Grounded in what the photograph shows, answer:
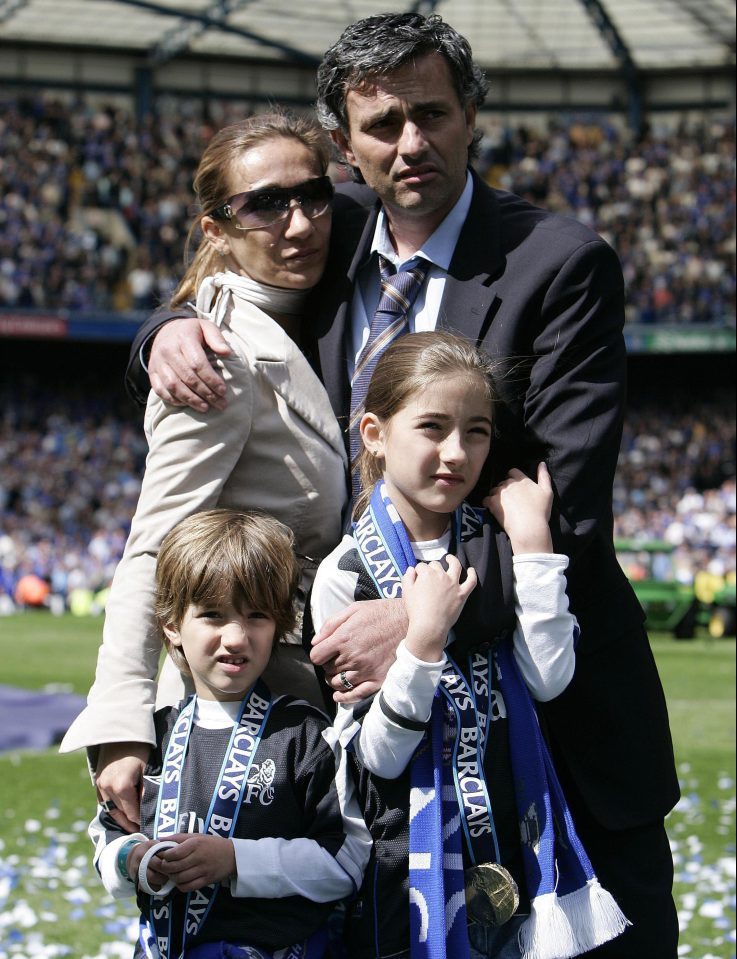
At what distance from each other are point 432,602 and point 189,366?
2.42 feet

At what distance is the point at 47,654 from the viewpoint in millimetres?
15719

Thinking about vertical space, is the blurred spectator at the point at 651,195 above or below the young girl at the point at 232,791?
above

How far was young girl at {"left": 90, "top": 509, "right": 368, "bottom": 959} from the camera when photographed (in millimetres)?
2555

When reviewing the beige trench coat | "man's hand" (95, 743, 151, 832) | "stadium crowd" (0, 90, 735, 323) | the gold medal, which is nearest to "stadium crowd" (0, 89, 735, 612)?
"stadium crowd" (0, 90, 735, 323)

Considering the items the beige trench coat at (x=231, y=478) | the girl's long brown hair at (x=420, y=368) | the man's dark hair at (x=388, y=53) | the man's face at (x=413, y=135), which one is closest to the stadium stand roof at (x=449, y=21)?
the man's dark hair at (x=388, y=53)

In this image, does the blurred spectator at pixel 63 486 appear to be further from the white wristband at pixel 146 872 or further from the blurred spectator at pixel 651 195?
the white wristband at pixel 146 872

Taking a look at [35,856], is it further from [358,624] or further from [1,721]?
[358,624]

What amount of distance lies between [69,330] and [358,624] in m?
27.0

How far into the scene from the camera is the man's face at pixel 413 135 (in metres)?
→ 2.86

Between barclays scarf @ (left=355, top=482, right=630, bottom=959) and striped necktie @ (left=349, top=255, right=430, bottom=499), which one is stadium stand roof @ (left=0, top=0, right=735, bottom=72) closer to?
striped necktie @ (left=349, top=255, right=430, bottom=499)

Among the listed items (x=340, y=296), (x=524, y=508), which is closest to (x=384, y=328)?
(x=340, y=296)

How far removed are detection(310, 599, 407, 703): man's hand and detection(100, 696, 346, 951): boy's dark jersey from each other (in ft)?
0.61

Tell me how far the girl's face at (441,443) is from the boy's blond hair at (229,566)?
11.3 inches

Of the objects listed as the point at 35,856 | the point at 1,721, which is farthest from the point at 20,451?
the point at 35,856
